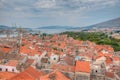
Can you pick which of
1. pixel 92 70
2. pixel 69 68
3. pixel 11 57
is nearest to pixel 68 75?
pixel 69 68

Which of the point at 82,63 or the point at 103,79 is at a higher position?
the point at 82,63

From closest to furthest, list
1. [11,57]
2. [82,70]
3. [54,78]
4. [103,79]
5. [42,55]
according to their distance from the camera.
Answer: [54,78] < [82,70] < [103,79] < [11,57] < [42,55]

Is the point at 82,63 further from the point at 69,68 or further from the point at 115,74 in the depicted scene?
the point at 115,74

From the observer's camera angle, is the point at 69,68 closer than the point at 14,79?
No

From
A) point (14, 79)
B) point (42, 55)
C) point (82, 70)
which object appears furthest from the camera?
point (42, 55)

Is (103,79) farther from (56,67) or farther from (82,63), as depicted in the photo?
(56,67)

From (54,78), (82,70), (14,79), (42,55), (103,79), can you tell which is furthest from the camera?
(42,55)

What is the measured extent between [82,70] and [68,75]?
2.34m

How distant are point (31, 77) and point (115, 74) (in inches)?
566

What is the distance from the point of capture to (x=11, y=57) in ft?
139

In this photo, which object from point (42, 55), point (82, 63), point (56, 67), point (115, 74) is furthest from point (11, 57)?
point (115, 74)

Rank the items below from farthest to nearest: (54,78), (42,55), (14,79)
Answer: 1. (42,55)
2. (54,78)
3. (14,79)

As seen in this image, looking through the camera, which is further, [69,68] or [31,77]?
[69,68]

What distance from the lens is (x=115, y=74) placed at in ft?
113
